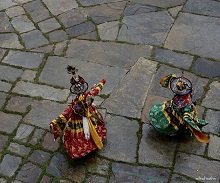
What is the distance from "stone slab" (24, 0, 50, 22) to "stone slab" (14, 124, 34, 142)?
216 centimetres

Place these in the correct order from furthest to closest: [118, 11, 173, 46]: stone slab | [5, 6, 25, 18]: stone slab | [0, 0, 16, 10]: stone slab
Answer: [0, 0, 16, 10]: stone slab
[5, 6, 25, 18]: stone slab
[118, 11, 173, 46]: stone slab

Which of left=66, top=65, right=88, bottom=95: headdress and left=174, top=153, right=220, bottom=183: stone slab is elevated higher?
left=66, top=65, right=88, bottom=95: headdress

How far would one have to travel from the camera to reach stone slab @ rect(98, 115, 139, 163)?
454cm

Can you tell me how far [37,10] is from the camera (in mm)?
6590

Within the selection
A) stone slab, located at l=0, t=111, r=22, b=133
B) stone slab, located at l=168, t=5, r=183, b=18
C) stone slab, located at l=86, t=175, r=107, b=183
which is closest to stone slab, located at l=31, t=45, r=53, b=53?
stone slab, located at l=0, t=111, r=22, b=133

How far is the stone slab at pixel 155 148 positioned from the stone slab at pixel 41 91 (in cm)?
Result: 117

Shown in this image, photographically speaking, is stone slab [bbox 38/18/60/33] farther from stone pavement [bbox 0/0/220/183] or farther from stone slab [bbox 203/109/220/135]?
stone slab [bbox 203/109/220/135]

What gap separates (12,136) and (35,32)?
2.00 m

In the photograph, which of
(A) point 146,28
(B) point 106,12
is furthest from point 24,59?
(A) point 146,28

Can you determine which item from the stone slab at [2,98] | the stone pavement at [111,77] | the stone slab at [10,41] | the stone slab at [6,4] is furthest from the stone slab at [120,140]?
the stone slab at [6,4]

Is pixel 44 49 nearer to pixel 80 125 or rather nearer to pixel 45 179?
pixel 80 125

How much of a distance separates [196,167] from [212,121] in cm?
68

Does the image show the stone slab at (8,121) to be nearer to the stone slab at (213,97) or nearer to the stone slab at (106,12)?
→ the stone slab at (106,12)

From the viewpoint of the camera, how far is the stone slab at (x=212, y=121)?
4.72m
